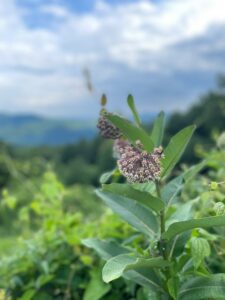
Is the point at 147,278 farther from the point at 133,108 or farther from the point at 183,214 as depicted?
the point at 133,108

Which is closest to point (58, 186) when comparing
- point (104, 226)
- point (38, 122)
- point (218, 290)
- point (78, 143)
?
point (104, 226)

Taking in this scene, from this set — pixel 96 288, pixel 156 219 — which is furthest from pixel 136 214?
pixel 96 288

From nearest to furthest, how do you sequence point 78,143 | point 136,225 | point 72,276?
1. point 136,225
2. point 72,276
3. point 78,143

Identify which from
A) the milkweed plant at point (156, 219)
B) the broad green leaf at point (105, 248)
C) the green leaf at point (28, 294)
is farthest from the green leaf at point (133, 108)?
the green leaf at point (28, 294)

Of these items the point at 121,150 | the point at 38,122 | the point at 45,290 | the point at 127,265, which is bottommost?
the point at 38,122

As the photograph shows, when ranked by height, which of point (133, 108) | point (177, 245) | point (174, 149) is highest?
point (133, 108)

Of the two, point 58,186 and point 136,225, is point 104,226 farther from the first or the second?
point 136,225
